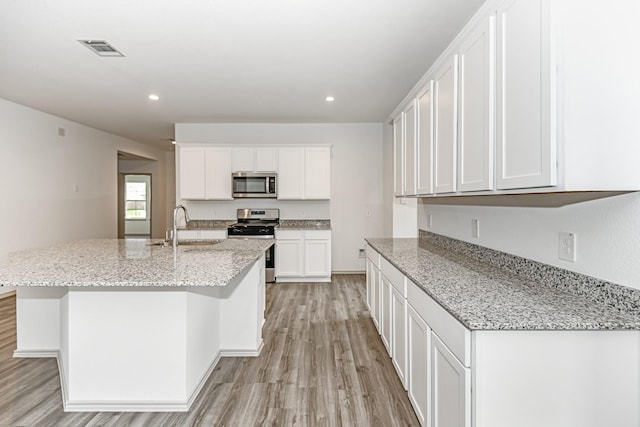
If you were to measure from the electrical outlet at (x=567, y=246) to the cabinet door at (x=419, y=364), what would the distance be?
733 mm

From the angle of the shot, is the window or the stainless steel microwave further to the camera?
the window

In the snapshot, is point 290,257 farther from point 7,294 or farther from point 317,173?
point 7,294

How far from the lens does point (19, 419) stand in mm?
2271

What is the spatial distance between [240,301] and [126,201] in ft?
26.8

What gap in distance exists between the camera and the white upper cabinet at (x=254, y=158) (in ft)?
20.2

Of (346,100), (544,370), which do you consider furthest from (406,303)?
(346,100)

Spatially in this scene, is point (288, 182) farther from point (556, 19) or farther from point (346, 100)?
point (556, 19)

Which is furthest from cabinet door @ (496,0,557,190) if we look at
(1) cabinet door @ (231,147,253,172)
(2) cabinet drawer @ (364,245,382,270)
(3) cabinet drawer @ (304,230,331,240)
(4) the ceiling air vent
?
(1) cabinet door @ (231,147,253,172)

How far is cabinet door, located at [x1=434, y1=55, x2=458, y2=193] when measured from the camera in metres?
2.43

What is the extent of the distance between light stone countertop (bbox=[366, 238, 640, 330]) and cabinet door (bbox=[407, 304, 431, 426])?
0.22 m

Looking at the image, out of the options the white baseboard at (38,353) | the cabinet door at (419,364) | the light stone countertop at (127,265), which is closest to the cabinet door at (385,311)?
the cabinet door at (419,364)

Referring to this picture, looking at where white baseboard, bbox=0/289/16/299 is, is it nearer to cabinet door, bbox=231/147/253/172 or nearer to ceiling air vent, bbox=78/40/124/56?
cabinet door, bbox=231/147/253/172

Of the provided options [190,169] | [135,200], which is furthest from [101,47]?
[135,200]

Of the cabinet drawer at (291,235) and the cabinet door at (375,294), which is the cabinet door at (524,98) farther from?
the cabinet drawer at (291,235)
